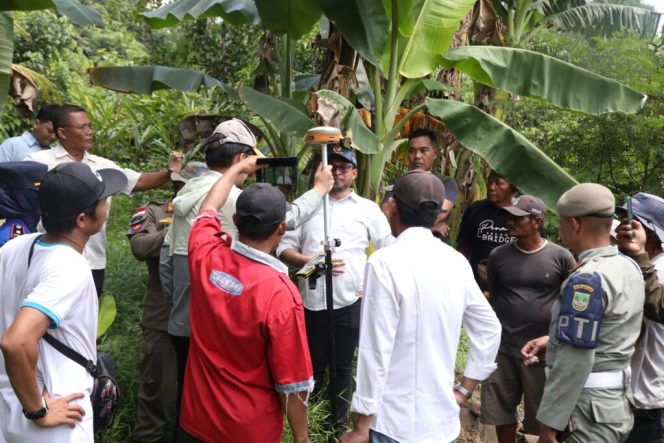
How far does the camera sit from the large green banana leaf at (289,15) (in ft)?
16.6

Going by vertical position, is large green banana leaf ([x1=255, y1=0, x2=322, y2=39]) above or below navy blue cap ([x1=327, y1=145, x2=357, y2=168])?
above

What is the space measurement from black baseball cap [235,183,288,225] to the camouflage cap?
1.26 m

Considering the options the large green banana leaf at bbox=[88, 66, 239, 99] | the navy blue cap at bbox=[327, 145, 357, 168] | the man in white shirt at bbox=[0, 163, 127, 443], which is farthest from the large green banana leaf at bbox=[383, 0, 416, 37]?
the man in white shirt at bbox=[0, 163, 127, 443]

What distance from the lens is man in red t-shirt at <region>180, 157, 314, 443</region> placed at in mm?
2521

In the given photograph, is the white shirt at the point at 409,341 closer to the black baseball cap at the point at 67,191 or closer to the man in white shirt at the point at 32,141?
the black baseball cap at the point at 67,191

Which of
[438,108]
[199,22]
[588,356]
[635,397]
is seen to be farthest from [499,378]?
[199,22]

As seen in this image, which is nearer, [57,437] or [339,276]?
[57,437]

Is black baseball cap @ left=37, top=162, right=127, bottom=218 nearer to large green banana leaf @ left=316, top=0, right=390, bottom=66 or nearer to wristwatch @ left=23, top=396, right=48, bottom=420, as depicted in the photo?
wristwatch @ left=23, top=396, right=48, bottom=420

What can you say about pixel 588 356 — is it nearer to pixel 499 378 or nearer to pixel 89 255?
pixel 499 378

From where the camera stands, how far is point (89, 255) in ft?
13.9

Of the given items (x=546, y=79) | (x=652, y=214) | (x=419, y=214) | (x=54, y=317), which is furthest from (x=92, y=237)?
(x=546, y=79)

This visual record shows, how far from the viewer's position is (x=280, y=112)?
16.0ft

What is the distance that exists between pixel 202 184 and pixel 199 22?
22.3 ft

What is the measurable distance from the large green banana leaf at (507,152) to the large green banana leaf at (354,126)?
0.62m
